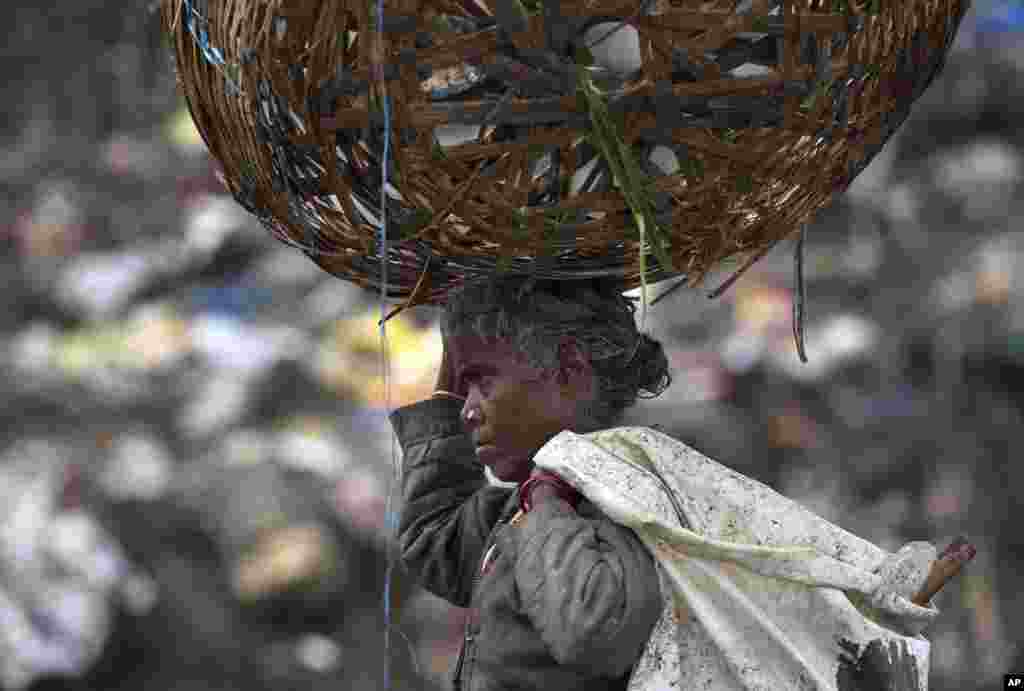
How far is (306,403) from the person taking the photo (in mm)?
6062

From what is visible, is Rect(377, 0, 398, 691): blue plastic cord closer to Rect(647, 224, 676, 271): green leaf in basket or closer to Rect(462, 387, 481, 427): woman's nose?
Rect(462, 387, 481, 427): woman's nose

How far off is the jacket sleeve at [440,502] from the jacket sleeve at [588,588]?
383 mm

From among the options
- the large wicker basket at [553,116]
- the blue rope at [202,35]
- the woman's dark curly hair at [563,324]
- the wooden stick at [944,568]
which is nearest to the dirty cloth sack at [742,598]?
Answer: the wooden stick at [944,568]

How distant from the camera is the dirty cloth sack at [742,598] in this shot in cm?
212

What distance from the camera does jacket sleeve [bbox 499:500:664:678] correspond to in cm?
204

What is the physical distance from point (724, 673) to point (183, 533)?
12.8ft

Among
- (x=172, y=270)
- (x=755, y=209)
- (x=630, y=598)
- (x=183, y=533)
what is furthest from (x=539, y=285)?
A: (x=172, y=270)

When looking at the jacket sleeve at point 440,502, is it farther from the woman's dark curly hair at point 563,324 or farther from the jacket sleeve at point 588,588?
the jacket sleeve at point 588,588

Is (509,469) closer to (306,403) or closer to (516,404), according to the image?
(516,404)

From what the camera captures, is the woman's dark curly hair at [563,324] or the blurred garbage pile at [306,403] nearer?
the woman's dark curly hair at [563,324]

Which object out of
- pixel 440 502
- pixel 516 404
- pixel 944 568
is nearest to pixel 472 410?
pixel 516 404

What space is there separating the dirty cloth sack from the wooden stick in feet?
0.06

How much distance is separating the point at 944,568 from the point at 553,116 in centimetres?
70

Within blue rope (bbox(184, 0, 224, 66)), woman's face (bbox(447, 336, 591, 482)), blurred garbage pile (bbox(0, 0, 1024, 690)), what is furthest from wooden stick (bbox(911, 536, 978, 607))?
blurred garbage pile (bbox(0, 0, 1024, 690))
